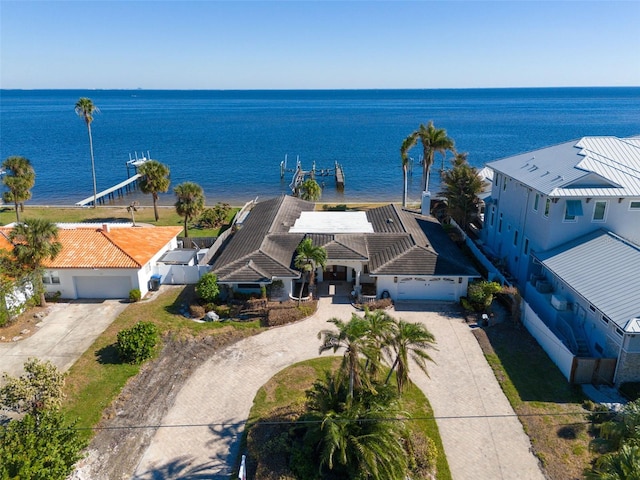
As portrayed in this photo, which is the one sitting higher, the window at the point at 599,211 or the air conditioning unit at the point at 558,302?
the window at the point at 599,211

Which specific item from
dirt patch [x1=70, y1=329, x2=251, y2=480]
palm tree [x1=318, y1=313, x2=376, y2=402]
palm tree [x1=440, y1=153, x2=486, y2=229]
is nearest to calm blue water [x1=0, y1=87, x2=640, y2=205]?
palm tree [x1=440, y1=153, x2=486, y2=229]

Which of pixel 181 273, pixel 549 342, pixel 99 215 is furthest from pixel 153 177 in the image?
pixel 549 342

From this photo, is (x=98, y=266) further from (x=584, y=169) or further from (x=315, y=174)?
(x=315, y=174)

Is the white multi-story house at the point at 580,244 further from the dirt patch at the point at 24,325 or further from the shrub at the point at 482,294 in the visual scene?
the dirt patch at the point at 24,325

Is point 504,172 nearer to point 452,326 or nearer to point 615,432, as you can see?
point 452,326

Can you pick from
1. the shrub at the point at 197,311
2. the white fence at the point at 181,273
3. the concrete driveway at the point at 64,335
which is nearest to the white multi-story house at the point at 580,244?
the shrub at the point at 197,311

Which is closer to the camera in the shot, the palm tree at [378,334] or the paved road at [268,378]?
the palm tree at [378,334]
